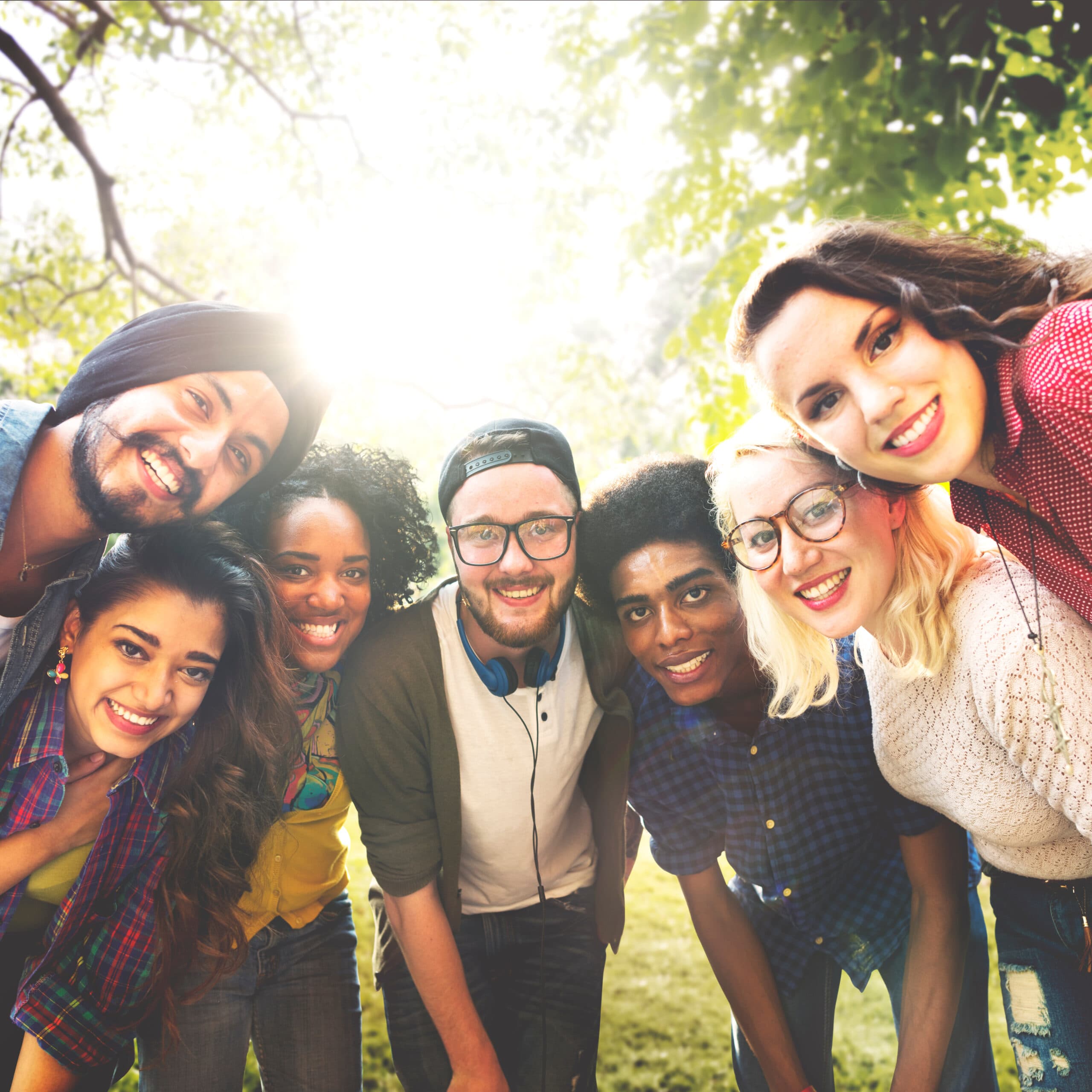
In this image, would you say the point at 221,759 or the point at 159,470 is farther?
the point at 221,759

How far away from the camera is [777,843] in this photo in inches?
102

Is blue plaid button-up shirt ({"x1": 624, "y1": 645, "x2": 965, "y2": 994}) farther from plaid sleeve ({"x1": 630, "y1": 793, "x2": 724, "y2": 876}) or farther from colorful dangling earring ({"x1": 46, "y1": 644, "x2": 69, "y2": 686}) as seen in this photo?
colorful dangling earring ({"x1": 46, "y1": 644, "x2": 69, "y2": 686})

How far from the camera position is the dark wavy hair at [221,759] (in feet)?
8.13

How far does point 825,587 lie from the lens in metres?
2.22

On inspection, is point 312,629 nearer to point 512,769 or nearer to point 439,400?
point 512,769

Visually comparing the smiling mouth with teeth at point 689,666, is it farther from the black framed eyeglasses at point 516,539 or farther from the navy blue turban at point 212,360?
the navy blue turban at point 212,360

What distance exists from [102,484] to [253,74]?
5.69 m

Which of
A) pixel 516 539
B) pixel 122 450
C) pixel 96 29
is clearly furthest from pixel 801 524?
pixel 96 29

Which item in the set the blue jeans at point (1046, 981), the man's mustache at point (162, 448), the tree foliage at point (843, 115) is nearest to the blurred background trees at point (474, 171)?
the tree foliage at point (843, 115)

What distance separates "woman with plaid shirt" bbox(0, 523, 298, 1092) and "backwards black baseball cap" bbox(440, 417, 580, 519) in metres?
0.71

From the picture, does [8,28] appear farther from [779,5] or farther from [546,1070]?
[546,1070]

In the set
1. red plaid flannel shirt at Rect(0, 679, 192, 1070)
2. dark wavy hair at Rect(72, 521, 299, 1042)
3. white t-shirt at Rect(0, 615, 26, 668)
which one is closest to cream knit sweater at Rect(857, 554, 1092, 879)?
dark wavy hair at Rect(72, 521, 299, 1042)

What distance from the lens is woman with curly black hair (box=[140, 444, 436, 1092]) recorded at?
2645 mm

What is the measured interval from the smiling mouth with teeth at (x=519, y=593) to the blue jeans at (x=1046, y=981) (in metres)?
1.65
